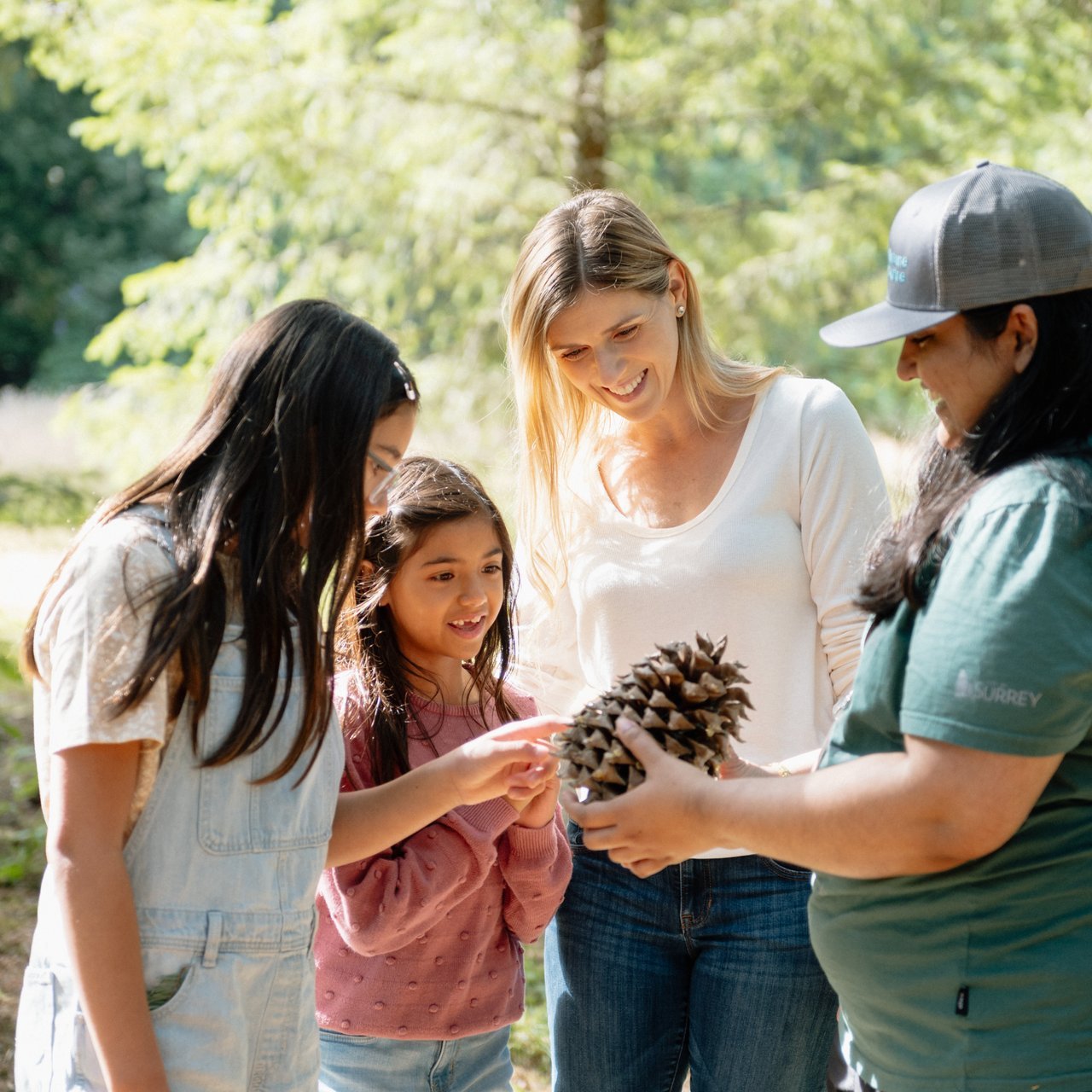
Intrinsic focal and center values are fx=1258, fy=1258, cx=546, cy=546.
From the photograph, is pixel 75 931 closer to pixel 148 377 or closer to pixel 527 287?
pixel 527 287

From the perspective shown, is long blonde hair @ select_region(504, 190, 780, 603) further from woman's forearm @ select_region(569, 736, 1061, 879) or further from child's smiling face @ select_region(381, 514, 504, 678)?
woman's forearm @ select_region(569, 736, 1061, 879)

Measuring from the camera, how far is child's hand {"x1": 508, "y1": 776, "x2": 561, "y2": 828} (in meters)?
2.43

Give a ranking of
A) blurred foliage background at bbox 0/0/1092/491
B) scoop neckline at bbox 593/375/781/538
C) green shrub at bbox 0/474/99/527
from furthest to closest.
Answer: blurred foliage background at bbox 0/0/1092/491 → green shrub at bbox 0/474/99/527 → scoop neckline at bbox 593/375/781/538

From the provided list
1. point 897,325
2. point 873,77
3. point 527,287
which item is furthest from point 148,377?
point 897,325

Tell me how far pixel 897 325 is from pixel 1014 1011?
92 cm

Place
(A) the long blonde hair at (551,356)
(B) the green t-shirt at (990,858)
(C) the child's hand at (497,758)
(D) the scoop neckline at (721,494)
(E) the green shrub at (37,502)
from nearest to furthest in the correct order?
(B) the green t-shirt at (990,858) < (C) the child's hand at (497,758) < (D) the scoop neckline at (721,494) < (A) the long blonde hair at (551,356) < (E) the green shrub at (37,502)

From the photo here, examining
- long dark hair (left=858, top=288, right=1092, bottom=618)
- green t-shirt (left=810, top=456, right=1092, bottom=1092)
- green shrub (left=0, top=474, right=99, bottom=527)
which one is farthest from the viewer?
green shrub (left=0, top=474, right=99, bottom=527)

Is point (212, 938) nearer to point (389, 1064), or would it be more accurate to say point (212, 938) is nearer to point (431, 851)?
point (431, 851)

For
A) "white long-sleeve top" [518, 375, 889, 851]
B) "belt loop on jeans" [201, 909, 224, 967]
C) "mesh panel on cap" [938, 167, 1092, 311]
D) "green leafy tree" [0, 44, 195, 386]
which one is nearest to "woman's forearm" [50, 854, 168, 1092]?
"belt loop on jeans" [201, 909, 224, 967]

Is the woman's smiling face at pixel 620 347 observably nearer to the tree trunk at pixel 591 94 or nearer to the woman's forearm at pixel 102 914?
the woman's forearm at pixel 102 914

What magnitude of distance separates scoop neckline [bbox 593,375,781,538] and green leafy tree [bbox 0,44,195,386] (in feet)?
67.0

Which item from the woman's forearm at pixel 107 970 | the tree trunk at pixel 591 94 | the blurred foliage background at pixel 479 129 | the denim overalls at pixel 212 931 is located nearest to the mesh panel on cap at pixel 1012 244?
the denim overalls at pixel 212 931

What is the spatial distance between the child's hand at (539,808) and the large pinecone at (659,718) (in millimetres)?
391

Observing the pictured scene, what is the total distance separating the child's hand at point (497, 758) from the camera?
2230 millimetres
